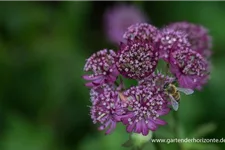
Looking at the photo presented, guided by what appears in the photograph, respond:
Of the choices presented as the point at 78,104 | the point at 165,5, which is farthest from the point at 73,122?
the point at 165,5

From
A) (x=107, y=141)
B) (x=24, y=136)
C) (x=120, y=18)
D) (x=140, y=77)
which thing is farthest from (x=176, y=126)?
(x=120, y=18)

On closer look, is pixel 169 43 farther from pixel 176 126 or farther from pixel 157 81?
pixel 176 126

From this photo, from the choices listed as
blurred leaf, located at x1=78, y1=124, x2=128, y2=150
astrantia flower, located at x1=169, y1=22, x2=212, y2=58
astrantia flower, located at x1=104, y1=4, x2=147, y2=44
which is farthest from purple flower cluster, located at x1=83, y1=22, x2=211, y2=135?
astrantia flower, located at x1=104, y1=4, x2=147, y2=44

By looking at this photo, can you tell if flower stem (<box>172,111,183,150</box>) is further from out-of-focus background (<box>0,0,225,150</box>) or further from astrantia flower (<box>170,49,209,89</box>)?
out-of-focus background (<box>0,0,225,150</box>)

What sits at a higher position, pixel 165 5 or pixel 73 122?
pixel 165 5

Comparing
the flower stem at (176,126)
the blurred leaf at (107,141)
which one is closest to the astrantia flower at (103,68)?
the flower stem at (176,126)

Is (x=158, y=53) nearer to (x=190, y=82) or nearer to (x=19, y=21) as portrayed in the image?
(x=190, y=82)
